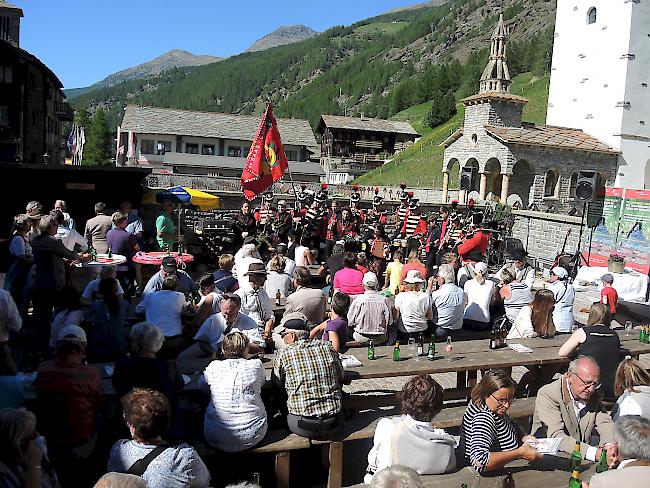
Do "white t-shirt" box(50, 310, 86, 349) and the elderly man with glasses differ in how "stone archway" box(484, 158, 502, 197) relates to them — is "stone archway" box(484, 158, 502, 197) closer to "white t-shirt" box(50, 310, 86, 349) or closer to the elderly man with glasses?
the elderly man with glasses

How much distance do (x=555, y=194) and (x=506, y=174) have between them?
3636mm

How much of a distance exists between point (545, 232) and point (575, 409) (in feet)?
56.7

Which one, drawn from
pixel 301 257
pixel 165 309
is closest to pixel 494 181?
pixel 301 257

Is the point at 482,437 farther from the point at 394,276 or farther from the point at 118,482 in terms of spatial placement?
the point at 394,276

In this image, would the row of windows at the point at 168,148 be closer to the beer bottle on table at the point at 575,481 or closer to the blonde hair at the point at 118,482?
the beer bottle on table at the point at 575,481

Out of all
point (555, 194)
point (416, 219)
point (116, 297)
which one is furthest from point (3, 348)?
point (555, 194)

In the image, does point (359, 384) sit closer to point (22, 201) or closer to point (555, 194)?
point (22, 201)

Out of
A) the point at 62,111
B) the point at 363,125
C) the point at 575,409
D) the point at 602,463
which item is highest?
the point at 363,125

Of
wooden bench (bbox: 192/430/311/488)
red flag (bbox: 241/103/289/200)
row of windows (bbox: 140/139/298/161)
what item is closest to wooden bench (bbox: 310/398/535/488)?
wooden bench (bbox: 192/430/311/488)

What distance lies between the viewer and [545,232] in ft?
69.4

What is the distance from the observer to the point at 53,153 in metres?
55.3

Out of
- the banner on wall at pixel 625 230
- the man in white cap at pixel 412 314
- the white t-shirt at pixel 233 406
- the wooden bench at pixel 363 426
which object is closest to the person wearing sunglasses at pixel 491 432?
the wooden bench at pixel 363 426

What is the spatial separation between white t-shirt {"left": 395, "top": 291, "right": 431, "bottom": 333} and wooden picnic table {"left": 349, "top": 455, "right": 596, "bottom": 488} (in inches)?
118

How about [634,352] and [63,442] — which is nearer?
[63,442]
